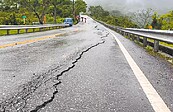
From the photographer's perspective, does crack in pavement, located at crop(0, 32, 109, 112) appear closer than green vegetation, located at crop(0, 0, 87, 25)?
Yes

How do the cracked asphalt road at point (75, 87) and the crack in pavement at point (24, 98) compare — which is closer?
the crack in pavement at point (24, 98)

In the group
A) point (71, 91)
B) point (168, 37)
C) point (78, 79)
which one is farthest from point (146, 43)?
point (71, 91)

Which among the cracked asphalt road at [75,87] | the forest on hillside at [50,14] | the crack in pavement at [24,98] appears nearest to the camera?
the crack in pavement at [24,98]

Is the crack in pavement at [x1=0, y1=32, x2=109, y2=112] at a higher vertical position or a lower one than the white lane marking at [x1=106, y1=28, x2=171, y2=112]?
higher

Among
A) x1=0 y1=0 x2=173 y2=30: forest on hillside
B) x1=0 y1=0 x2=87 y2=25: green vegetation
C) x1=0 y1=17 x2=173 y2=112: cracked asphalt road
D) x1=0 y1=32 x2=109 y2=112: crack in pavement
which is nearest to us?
x1=0 y1=32 x2=109 y2=112: crack in pavement

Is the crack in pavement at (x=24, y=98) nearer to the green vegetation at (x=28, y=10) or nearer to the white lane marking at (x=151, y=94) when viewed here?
the white lane marking at (x=151, y=94)

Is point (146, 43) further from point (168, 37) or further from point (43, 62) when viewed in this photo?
point (43, 62)

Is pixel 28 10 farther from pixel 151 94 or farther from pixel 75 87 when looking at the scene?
pixel 151 94

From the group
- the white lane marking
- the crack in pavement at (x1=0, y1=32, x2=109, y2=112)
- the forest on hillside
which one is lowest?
the white lane marking

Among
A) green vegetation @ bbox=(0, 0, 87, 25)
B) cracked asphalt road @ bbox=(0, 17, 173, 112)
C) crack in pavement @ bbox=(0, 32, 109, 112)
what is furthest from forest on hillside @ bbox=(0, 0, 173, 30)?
crack in pavement @ bbox=(0, 32, 109, 112)

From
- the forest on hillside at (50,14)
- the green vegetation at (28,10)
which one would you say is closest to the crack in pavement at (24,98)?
the green vegetation at (28,10)

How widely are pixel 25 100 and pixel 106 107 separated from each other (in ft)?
3.17

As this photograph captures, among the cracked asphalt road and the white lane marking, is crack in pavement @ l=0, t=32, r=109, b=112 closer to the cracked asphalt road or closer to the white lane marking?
the cracked asphalt road

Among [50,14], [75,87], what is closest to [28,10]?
[50,14]
